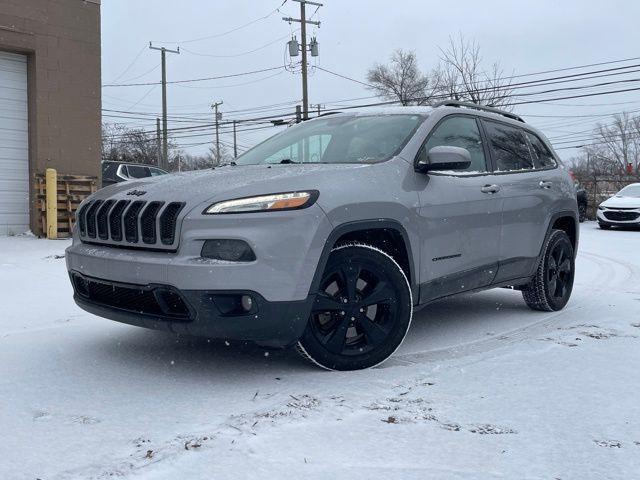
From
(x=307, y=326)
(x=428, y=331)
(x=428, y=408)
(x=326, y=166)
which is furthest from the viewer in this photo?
(x=428, y=331)

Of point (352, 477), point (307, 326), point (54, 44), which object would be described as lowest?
point (352, 477)

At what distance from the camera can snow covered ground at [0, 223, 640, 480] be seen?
7.98ft

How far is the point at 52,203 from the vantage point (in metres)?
11.8

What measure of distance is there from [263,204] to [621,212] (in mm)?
17094

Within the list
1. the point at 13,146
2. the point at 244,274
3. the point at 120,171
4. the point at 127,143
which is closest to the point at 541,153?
the point at 244,274

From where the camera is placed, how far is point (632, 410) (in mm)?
3059

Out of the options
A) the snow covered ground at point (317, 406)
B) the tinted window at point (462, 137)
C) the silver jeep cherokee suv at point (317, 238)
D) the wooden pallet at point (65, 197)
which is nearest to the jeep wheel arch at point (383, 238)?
the silver jeep cherokee suv at point (317, 238)

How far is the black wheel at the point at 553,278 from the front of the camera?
5.56 metres

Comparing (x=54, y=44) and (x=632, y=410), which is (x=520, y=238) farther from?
(x=54, y=44)

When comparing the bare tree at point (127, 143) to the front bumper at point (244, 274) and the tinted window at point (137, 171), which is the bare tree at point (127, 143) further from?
the front bumper at point (244, 274)

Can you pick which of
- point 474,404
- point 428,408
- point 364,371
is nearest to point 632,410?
point 474,404

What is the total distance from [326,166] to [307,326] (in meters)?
0.98

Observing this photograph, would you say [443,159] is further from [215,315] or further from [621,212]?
[621,212]

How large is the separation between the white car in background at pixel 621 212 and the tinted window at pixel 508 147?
1396 cm
